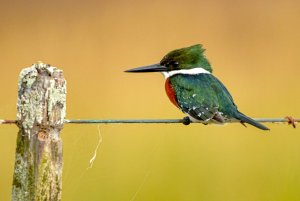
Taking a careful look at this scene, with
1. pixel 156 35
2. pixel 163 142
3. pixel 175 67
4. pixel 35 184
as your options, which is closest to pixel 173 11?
pixel 156 35

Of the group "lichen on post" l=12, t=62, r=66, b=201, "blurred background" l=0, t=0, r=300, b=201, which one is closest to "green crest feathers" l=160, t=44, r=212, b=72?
"blurred background" l=0, t=0, r=300, b=201

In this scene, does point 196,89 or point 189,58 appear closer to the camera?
point 196,89

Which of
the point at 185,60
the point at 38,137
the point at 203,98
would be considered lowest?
the point at 38,137

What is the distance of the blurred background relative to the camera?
6.18 metres

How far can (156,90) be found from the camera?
8070mm

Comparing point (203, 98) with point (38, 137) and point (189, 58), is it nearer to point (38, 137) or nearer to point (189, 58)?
point (189, 58)

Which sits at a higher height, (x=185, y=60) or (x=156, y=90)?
(x=185, y=60)

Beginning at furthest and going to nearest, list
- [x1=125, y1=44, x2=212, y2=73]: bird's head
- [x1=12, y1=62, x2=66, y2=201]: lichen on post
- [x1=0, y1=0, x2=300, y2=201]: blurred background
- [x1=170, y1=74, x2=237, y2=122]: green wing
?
[x1=0, y1=0, x2=300, y2=201]: blurred background, [x1=125, y1=44, x2=212, y2=73]: bird's head, [x1=170, y1=74, x2=237, y2=122]: green wing, [x1=12, y1=62, x2=66, y2=201]: lichen on post


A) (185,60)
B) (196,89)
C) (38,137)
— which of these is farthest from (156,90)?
(38,137)

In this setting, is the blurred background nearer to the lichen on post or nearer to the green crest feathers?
the green crest feathers

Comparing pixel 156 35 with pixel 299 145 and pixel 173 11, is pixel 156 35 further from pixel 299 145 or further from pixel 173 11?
pixel 299 145

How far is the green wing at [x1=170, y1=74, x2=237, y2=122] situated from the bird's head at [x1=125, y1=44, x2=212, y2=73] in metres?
0.16

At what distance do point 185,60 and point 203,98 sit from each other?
0.46 meters

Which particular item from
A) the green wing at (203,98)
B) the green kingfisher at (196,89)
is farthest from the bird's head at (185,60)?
the green wing at (203,98)
